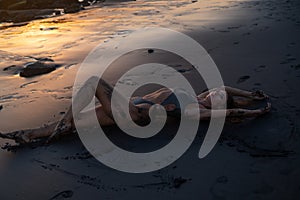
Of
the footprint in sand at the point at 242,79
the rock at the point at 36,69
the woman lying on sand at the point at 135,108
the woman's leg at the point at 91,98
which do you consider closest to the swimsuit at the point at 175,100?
the woman lying on sand at the point at 135,108

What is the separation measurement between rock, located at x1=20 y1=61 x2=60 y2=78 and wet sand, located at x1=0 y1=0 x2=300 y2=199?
0.19 meters

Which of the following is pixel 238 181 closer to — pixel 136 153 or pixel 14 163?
pixel 136 153

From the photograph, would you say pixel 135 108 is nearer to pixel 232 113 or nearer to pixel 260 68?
pixel 232 113

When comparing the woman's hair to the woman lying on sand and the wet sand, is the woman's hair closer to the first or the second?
the woman lying on sand

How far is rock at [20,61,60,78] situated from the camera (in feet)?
24.8

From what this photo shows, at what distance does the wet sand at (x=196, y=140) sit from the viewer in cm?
332

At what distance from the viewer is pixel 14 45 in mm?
11203

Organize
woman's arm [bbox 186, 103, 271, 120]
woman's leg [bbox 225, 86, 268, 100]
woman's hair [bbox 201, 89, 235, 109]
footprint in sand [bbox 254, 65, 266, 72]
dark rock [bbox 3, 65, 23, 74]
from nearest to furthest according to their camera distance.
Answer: woman's arm [bbox 186, 103, 271, 120], woman's hair [bbox 201, 89, 235, 109], woman's leg [bbox 225, 86, 268, 100], footprint in sand [bbox 254, 65, 266, 72], dark rock [bbox 3, 65, 23, 74]

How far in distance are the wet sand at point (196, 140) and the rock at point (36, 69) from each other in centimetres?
19

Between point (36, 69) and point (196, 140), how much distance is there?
4.68 meters

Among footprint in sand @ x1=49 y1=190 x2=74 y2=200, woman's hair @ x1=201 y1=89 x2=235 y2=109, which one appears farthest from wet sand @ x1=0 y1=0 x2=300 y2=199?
woman's hair @ x1=201 y1=89 x2=235 y2=109

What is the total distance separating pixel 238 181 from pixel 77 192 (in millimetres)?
1528

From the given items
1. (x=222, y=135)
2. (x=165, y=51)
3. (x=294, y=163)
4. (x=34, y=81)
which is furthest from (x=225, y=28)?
(x=294, y=163)

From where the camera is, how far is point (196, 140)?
423cm
